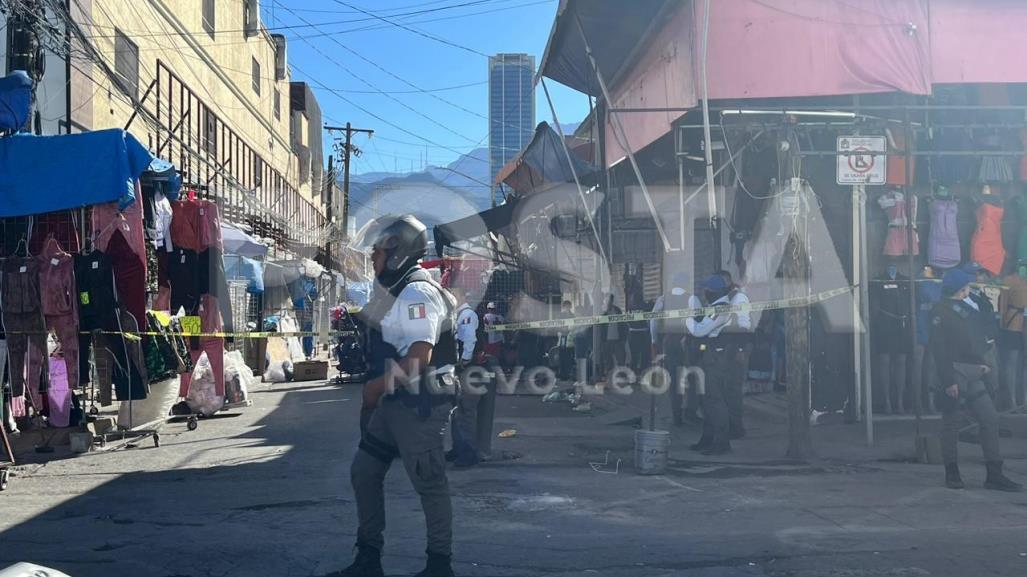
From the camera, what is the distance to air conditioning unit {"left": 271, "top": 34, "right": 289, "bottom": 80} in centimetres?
3381

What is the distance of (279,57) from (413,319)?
3205 centimetres

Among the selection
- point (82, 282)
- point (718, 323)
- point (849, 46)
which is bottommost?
point (718, 323)

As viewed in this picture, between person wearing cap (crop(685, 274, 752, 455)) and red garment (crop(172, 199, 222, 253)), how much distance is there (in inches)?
240

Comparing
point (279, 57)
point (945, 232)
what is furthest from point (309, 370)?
point (279, 57)

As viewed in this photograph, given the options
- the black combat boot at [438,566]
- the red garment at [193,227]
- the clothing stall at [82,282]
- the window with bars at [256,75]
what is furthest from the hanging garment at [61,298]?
the window with bars at [256,75]

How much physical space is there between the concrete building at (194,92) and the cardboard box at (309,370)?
152 inches

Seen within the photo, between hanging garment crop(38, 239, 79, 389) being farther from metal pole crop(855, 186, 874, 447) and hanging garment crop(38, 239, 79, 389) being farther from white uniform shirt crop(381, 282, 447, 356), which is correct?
metal pole crop(855, 186, 874, 447)

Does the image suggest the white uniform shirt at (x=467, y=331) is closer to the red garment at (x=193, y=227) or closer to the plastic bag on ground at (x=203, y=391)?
the red garment at (x=193, y=227)

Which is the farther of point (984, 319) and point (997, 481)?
point (984, 319)

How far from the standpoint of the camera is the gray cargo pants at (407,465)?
4598mm

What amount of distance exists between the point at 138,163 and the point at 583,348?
949 cm

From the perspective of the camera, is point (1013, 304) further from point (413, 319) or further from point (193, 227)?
point (193, 227)

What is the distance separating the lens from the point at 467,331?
9.05 m

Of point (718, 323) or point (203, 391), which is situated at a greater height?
point (718, 323)
